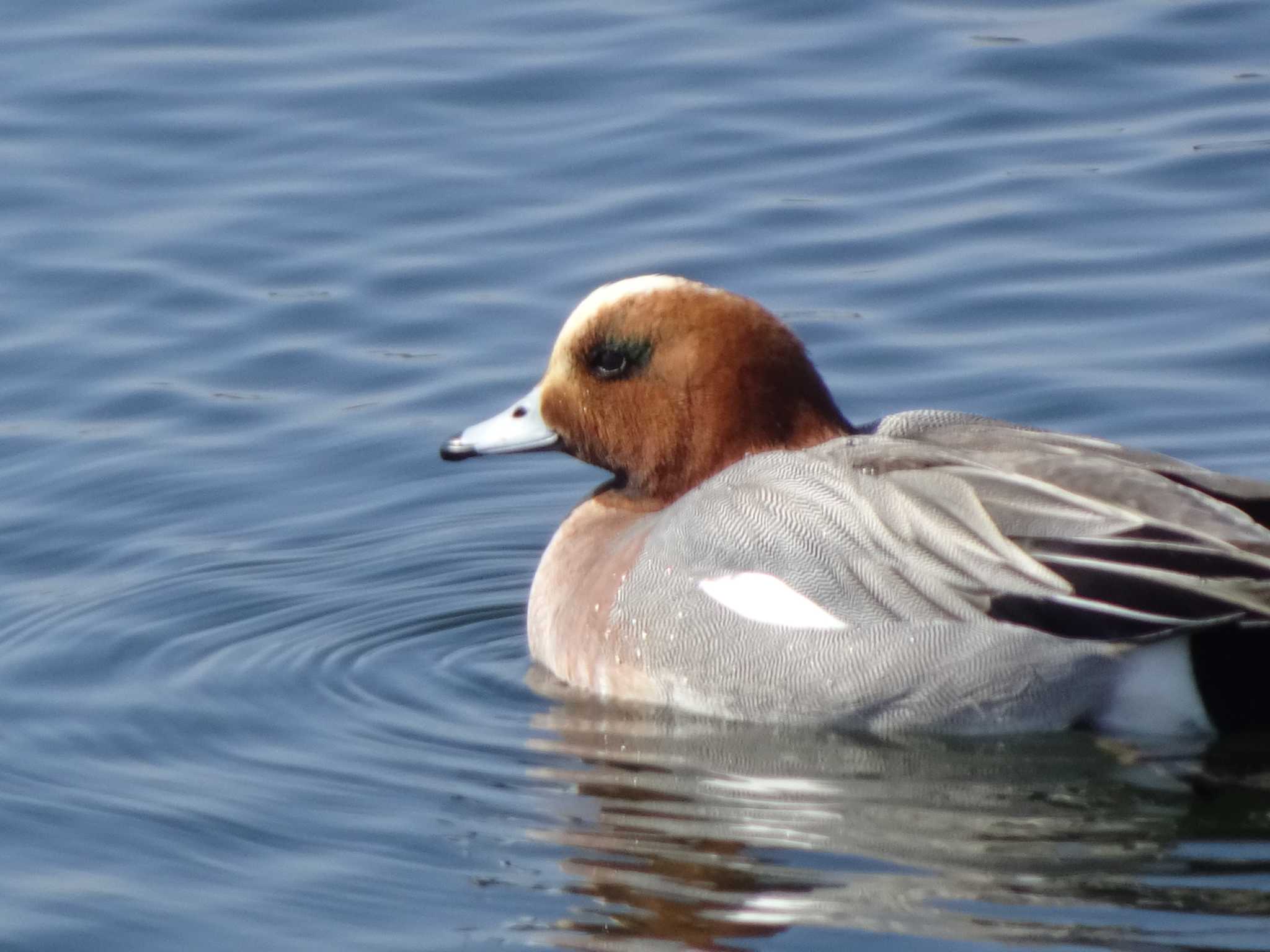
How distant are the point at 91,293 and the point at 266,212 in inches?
35.9

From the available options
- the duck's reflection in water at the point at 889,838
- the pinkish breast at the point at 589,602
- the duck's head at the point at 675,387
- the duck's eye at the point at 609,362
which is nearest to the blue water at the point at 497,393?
the duck's reflection in water at the point at 889,838

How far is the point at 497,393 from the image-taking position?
822cm

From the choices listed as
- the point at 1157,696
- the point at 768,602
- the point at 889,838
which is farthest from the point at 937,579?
the point at 889,838

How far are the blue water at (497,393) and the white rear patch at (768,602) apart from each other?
30cm

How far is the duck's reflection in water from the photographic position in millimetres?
4738

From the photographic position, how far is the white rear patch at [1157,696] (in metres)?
5.53

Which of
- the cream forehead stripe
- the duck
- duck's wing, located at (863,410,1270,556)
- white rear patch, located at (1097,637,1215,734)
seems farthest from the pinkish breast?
white rear patch, located at (1097,637,1215,734)

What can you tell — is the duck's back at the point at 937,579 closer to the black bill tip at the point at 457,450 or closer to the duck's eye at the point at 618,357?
the duck's eye at the point at 618,357

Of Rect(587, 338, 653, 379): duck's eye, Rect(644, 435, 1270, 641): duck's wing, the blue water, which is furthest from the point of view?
Rect(587, 338, 653, 379): duck's eye

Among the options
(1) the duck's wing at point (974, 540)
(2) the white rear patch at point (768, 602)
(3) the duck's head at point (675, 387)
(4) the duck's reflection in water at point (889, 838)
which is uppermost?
(3) the duck's head at point (675, 387)

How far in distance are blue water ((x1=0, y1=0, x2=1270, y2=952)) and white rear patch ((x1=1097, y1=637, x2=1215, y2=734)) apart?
0.09 metres

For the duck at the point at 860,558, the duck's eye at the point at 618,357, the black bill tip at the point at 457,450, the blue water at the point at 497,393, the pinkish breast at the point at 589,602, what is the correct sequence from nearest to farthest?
the blue water at the point at 497,393 → the duck at the point at 860,558 → the pinkish breast at the point at 589,602 → the duck's eye at the point at 618,357 → the black bill tip at the point at 457,450

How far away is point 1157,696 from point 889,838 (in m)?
0.83

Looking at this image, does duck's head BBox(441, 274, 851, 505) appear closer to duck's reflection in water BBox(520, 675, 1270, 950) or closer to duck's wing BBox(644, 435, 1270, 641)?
duck's wing BBox(644, 435, 1270, 641)
